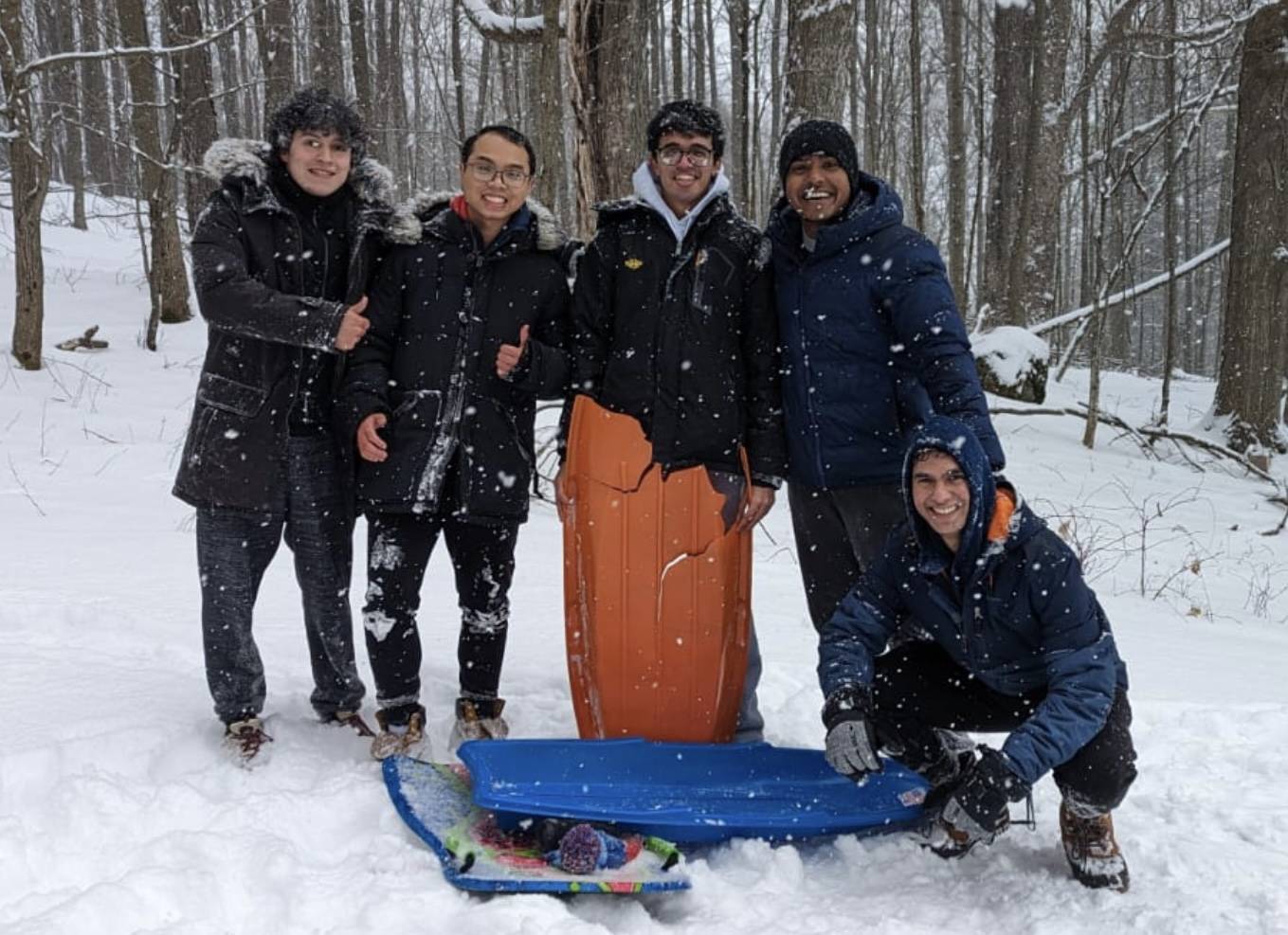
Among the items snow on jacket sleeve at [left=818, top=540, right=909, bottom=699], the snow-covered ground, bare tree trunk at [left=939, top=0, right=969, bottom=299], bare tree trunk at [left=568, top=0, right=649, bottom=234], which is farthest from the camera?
bare tree trunk at [left=939, top=0, right=969, bottom=299]

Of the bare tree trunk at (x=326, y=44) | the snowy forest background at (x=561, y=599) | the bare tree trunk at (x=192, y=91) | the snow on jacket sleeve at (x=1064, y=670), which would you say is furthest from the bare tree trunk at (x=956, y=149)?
the snow on jacket sleeve at (x=1064, y=670)

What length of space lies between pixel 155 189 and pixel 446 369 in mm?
9573

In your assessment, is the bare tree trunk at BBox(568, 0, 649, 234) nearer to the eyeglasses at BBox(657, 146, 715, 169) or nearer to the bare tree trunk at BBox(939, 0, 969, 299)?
the eyeglasses at BBox(657, 146, 715, 169)

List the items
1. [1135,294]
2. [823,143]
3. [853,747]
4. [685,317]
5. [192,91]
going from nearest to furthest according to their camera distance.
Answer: [853,747] → [823,143] → [685,317] → [192,91] → [1135,294]

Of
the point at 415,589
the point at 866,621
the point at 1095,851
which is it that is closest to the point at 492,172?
the point at 415,589

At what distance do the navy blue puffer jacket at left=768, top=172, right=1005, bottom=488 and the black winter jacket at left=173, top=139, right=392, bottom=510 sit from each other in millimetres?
1310

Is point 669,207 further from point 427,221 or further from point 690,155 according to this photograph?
point 427,221

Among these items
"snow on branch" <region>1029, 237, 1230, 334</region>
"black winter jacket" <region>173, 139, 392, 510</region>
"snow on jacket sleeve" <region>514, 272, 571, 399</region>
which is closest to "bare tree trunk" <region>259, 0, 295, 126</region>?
"snow on branch" <region>1029, 237, 1230, 334</region>

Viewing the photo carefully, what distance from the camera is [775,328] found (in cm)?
319

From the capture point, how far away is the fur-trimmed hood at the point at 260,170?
9.47 ft

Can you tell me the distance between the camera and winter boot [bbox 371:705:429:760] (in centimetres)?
316

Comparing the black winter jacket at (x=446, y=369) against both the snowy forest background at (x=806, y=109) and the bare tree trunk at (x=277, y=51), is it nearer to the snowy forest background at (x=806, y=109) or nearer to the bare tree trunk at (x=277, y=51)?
the snowy forest background at (x=806, y=109)

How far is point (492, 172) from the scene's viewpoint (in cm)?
301

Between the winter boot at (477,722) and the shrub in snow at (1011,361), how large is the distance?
786 centimetres
